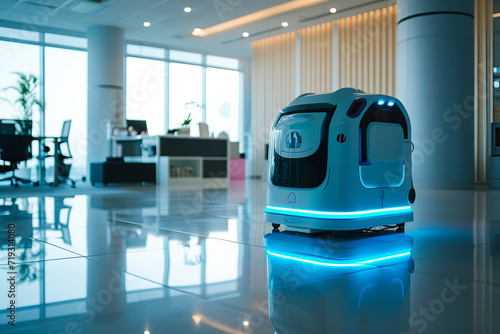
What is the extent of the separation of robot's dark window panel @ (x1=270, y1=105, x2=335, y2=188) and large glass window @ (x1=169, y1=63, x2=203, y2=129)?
11744 millimetres

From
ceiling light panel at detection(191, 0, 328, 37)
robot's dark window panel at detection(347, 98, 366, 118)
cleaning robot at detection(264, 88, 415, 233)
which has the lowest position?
cleaning robot at detection(264, 88, 415, 233)

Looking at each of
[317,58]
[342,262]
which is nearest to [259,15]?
[317,58]

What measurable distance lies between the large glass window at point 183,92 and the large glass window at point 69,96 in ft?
8.56

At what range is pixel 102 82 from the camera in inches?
479

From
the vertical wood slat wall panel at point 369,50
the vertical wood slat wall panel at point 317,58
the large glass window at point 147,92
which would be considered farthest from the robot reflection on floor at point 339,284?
the large glass window at point 147,92

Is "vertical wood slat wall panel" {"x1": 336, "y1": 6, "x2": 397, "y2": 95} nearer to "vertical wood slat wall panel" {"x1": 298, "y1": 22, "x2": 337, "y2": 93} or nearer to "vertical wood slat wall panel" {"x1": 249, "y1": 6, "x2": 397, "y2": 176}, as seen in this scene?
"vertical wood slat wall panel" {"x1": 249, "y1": 6, "x2": 397, "y2": 176}

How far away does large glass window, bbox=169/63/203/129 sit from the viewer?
48.2 feet

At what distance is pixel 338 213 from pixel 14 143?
808 centimetres

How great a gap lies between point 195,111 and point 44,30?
4.77 m

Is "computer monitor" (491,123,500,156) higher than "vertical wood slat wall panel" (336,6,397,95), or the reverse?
"vertical wood slat wall panel" (336,6,397,95)

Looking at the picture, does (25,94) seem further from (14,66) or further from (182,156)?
(182,156)

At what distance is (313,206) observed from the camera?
2.80 metres

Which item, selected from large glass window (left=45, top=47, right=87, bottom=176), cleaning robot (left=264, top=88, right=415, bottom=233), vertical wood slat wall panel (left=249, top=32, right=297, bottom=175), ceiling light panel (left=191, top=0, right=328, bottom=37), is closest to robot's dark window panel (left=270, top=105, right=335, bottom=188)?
cleaning robot (left=264, top=88, right=415, bottom=233)

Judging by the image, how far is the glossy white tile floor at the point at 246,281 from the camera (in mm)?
1327
